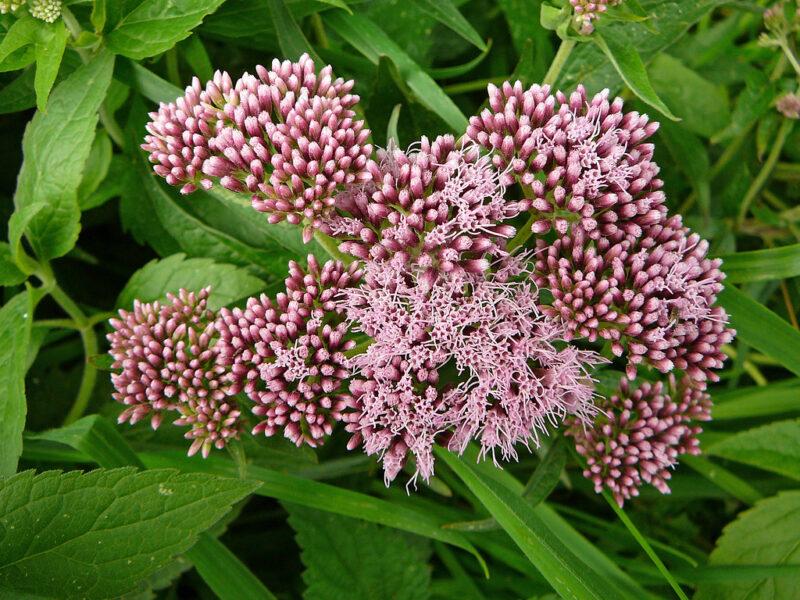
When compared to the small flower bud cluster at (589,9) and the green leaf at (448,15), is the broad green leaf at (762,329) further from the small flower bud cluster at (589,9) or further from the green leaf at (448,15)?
the green leaf at (448,15)

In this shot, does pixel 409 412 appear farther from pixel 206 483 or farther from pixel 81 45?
pixel 81 45

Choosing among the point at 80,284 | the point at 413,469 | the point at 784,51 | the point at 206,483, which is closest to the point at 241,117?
the point at 206,483

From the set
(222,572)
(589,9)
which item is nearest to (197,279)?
(222,572)

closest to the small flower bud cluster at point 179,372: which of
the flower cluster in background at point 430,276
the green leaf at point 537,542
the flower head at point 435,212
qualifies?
the flower cluster in background at point 430,276

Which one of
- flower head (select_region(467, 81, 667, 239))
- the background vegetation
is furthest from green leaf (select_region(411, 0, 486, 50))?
flower head (select_region(467, 81, 667, 239))

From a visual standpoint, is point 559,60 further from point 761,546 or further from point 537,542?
point 761,546

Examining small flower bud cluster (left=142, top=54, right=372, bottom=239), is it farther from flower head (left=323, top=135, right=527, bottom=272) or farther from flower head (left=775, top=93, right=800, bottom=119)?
flower head (left=775, top=93, right=800, bottom=119)

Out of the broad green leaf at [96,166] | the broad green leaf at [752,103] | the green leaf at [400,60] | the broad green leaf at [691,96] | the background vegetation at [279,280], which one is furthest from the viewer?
the broad green leaf at [691,96]
